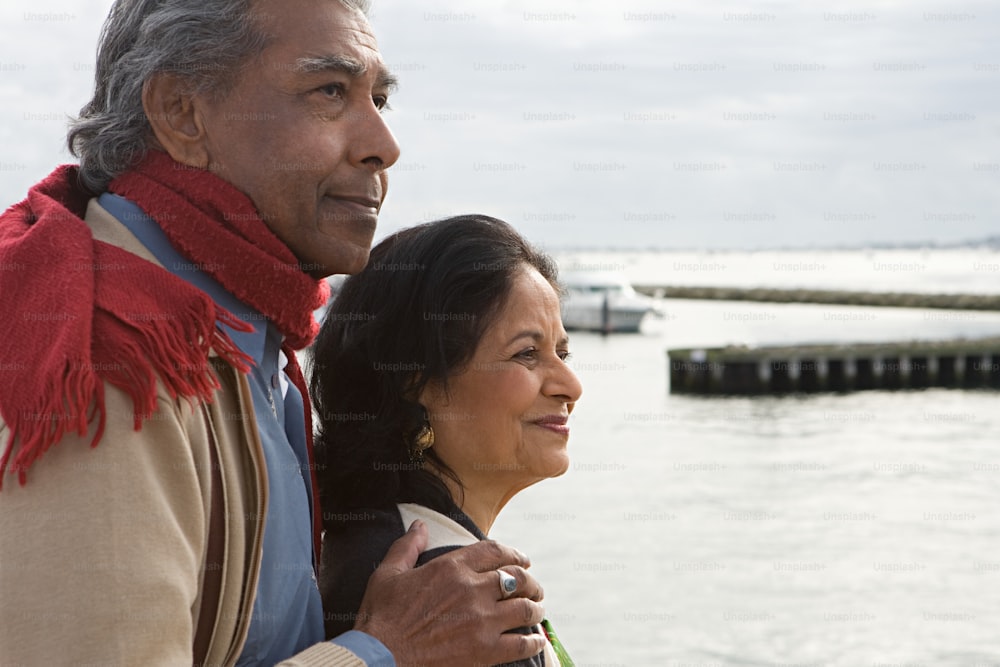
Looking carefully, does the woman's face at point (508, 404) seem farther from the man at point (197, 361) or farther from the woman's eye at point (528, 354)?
the man at point (197, 361)

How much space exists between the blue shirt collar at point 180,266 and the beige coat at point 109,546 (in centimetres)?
21

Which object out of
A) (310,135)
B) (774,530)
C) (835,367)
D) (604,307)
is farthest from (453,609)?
(604,307)

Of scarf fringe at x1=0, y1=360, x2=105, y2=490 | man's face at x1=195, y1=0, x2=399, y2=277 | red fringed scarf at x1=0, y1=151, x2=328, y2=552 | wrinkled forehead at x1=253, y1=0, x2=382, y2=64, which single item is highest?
wrinkled forehead at x1=253, y1=0, x2=382, y2=64

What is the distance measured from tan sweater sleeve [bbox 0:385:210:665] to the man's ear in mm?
446

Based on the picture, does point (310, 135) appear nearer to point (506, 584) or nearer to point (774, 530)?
point (506, 584)

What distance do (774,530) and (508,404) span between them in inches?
618

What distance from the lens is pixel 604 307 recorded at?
162ft

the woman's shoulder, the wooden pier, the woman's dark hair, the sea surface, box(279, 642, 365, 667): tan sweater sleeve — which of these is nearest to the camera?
box(279, 642, 365, 667): tan sweater sleeve

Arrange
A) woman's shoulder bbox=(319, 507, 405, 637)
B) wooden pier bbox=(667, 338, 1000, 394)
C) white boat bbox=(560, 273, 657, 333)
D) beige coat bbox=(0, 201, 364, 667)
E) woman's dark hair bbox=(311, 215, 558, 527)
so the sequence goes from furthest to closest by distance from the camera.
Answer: white boat bbox=(560, 273, 657, 333) → wooden pier bbox=(667, 338, 1000, 394) → woman's dark hair bbox=(311, 215, 558, 527) → woman's shoulder bbox=(319, 507, 405, 637) → beige coat bbox=(0, 201, 364, 667)

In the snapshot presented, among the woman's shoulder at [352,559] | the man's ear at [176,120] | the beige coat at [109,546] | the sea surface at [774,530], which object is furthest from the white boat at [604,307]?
the beige coat at [109,546]

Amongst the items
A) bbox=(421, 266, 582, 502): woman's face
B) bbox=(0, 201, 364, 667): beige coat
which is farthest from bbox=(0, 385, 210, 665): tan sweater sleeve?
bbox=(421, 266, 582, 502): woman's face

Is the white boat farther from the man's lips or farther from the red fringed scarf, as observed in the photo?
the red fringed scarf

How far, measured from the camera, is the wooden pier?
3006cm

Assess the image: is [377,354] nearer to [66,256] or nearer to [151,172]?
[151,172]
